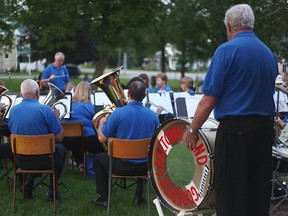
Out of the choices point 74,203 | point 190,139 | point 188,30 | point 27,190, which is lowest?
point 74,203

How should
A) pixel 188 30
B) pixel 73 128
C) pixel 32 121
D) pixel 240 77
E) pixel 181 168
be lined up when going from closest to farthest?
pixel 240 77
pixel 181 168
pixel 32 121
pixel 73 128
pixel 188 30

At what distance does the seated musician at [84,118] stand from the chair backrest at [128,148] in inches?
70.6

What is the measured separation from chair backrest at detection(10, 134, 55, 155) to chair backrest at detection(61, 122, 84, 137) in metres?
1.51

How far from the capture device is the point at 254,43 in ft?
11.1

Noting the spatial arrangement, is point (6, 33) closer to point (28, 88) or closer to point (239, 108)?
point (28, 88)

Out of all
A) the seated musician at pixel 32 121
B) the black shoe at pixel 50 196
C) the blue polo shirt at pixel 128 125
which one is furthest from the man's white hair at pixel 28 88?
the black shoe at pixel 50 196

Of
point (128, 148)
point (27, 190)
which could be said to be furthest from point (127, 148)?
point (27, 190)

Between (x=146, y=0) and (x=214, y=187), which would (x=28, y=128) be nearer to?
(x=214, y=187)

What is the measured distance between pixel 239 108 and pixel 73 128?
3596 millimetres

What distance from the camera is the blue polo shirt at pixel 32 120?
504cm

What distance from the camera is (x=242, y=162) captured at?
11.1 ft

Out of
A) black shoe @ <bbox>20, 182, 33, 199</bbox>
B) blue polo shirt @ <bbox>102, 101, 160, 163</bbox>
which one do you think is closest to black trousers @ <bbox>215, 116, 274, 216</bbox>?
blue polo shirt @ <bbox>102, 101, 160, 163</bbox>

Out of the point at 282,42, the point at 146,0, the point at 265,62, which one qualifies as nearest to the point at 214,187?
the point at 265,62

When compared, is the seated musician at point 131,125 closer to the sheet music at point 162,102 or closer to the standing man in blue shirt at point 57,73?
the sheet music at point 162,102
